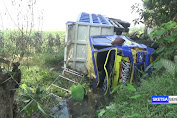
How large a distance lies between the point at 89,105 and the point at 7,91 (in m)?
2.43

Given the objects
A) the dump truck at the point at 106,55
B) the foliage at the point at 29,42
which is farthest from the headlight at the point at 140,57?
the foliage at the point at 29,42

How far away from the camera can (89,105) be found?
441 centimetres

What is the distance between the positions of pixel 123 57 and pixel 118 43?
2.00 ft

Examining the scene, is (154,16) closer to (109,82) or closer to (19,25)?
(109,82)

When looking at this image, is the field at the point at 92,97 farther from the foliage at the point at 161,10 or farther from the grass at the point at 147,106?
the foliage at the point at 161,10

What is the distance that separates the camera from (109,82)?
14.4ft

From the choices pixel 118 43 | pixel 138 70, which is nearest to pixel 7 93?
pixel 138 70

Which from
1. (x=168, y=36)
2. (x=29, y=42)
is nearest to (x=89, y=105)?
(x=168, y=36)

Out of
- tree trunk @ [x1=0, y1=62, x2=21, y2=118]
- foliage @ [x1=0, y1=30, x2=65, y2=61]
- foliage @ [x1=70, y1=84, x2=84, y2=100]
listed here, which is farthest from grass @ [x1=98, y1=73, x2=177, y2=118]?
foliage @ [x1=0, y1=30, x2=65, y2=61]

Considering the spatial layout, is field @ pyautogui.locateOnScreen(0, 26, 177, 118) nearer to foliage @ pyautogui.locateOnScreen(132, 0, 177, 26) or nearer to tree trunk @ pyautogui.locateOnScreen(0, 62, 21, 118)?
tree trunk @ pyautogui.locateOnScreen(0, 62, 21, 118)

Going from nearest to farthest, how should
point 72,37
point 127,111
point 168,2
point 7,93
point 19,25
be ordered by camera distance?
point 7,93
point 127,111
point 19,25
point 168,2
point 72,37

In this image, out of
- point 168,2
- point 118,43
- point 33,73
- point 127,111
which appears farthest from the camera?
point 168,2

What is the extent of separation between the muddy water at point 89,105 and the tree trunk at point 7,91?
1.71 metres

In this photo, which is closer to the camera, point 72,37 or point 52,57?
point 72,37
